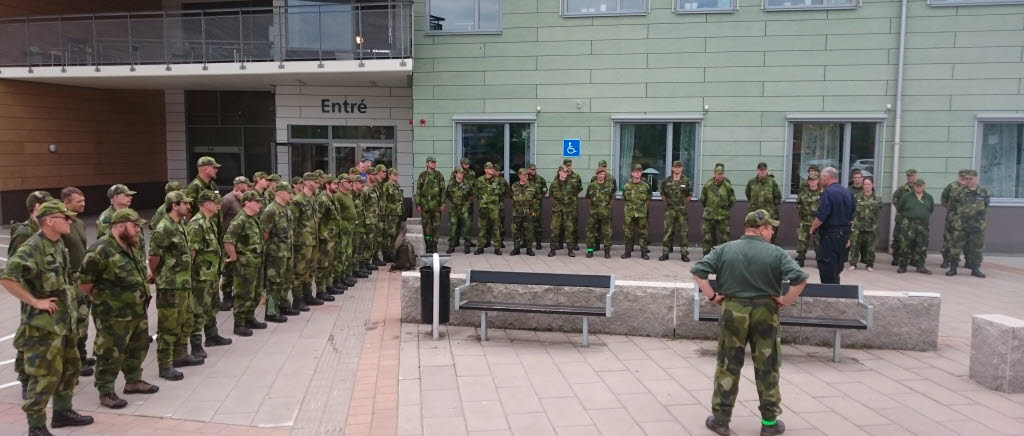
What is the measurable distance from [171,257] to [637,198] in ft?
31.4

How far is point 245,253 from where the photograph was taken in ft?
27.0

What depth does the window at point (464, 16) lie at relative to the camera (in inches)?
634

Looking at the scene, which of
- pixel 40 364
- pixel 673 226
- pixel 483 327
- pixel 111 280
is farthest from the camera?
pixel 673 226

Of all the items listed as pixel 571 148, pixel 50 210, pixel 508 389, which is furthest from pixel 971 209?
pixel 50 210

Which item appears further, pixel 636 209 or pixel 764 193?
pixel 636 209

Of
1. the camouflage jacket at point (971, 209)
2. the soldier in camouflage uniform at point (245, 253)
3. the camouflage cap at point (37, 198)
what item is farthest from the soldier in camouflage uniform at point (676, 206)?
the camouflage cap at point (37, 198)

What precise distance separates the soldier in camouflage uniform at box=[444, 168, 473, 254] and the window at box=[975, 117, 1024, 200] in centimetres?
1089

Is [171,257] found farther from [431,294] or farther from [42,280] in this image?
[431,294]

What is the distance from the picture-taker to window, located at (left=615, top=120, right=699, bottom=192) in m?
15.8

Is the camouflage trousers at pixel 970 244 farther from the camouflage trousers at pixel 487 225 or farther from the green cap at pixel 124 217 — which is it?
the green cap at pixel 124 217

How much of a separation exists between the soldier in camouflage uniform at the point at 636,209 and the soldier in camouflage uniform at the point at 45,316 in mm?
10614

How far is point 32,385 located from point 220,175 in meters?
19.5

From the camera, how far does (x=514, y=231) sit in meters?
15.0

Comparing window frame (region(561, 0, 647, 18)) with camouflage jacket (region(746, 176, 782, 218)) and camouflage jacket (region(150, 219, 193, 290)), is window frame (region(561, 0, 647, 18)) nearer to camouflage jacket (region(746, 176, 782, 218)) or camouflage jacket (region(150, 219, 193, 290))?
camouflage jacket (region(746, 176, 782, 218))
